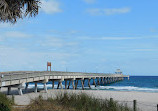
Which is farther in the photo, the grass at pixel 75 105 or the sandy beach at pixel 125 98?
the sandy beach at pixel 125 98

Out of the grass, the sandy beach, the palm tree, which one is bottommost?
the sandy beach

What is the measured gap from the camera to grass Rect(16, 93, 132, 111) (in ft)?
39.7

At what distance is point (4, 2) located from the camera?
476 inches

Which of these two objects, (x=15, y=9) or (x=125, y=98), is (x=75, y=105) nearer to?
(x=15, y=9)

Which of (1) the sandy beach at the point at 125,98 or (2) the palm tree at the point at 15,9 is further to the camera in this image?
(1) the sandy beach at the point at 125,98

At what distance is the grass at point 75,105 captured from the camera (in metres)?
12.1

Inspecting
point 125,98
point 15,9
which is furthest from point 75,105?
point 125,98

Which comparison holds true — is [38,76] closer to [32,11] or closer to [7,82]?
[7,82]

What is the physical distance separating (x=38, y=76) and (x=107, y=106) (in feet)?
67.3

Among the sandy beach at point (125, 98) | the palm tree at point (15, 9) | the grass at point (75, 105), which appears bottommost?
the sandy beach at point (125, 98)

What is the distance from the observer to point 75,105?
12516mm

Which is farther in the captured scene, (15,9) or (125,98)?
(125,98)

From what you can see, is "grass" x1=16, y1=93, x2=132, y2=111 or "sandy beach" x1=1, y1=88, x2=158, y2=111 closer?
"grass" x1=16, y1=93, x2=132, y2=111

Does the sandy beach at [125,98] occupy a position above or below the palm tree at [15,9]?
below
